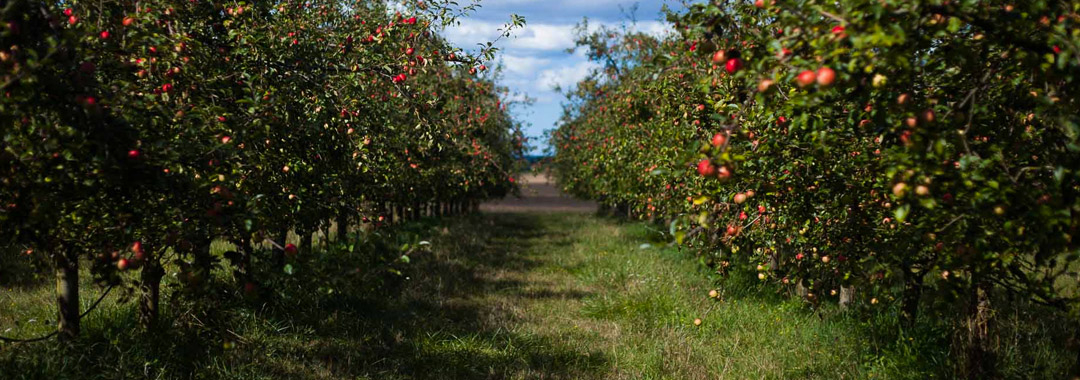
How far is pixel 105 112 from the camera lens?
129 inches

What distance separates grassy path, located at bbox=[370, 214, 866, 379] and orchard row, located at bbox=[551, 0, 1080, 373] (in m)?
1.54

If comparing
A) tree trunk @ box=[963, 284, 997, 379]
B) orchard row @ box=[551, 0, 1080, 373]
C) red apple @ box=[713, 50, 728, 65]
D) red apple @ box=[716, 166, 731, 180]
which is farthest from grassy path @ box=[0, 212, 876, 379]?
red apple @ box=[713, 50, 728, 65]

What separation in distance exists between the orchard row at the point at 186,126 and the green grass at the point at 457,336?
1.75 ft

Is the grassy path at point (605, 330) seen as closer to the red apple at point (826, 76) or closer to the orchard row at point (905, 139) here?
the orchard row at point (905, 139)

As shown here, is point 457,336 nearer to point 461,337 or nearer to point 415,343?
point 461,337

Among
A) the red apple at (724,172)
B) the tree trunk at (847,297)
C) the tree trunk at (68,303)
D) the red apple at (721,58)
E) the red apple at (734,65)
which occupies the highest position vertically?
the red apple at (721,58)

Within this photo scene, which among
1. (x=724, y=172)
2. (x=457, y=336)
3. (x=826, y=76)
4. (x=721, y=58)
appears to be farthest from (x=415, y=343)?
(x=826, y=76)

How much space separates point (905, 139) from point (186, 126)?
4.02m

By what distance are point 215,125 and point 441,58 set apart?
262 centimetres

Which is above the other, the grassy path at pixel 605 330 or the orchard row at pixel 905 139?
the orchard row at pixel 905 139

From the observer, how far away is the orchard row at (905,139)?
273 centimetres

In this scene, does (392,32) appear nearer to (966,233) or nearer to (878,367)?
(966,233)

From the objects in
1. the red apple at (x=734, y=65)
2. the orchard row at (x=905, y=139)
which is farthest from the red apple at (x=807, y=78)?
the red apple at (x=734, y=65)

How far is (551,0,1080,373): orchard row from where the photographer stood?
2.73m
